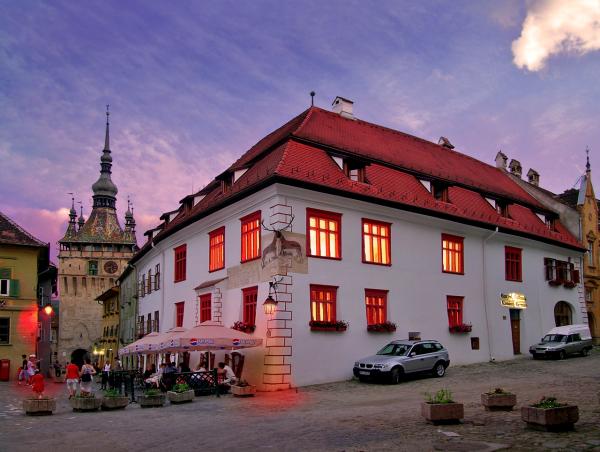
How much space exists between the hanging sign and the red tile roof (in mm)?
3287

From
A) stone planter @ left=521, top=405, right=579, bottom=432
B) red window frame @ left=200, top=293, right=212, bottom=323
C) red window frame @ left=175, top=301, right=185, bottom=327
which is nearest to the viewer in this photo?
stone planter @ left=521, top=405, right=579, bottom=432

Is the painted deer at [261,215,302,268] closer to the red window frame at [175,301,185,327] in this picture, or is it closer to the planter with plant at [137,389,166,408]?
the planter with plant at [137,389,166,408]

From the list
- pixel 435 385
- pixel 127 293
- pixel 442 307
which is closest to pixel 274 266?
pixel 435 385

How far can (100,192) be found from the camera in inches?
4291

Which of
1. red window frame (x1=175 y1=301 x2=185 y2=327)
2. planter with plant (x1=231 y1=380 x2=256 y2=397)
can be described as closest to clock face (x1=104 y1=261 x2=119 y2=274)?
red window frame (x1=175 y1=301 x2=185 y2=327)

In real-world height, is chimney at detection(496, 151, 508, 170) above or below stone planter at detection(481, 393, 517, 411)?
above

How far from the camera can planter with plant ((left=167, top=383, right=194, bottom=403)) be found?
68.3 ft

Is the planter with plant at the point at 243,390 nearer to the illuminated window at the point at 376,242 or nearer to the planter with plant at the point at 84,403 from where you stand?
the planter with plant at the point at 84,403

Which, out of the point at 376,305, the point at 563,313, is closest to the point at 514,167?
the point at 563,313

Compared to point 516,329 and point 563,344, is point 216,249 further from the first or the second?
point 563,344

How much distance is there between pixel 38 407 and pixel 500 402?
41.8 ft

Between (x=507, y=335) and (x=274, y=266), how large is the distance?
48.8 ft

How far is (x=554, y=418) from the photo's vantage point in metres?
11.2

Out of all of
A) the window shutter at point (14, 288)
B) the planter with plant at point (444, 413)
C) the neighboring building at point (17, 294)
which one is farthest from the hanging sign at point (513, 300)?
the window shutter at point (14, 288)
